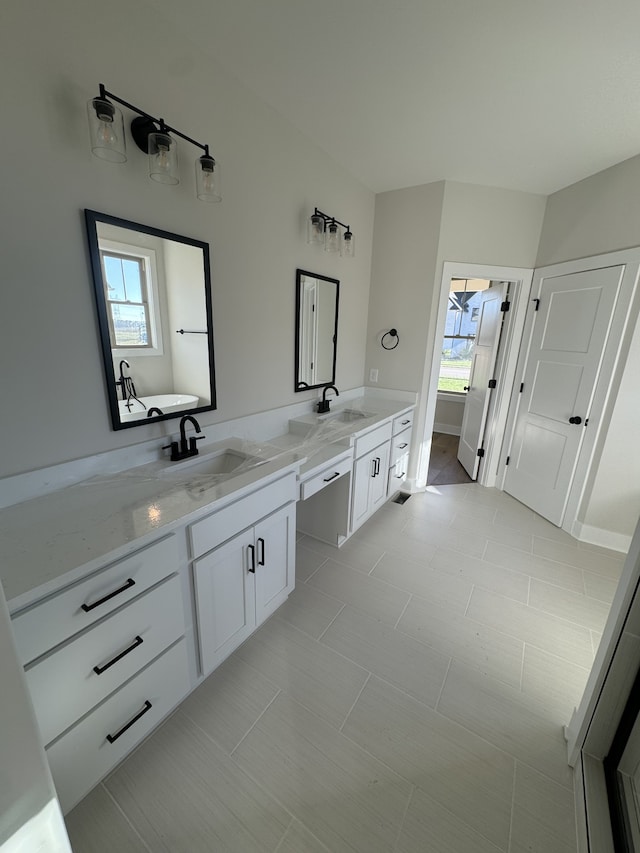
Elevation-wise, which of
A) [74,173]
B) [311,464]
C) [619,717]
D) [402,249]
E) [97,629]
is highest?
[402,249]

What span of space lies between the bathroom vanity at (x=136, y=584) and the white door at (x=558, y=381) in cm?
230

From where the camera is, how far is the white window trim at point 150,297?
1401mm

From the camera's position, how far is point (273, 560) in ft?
5.59

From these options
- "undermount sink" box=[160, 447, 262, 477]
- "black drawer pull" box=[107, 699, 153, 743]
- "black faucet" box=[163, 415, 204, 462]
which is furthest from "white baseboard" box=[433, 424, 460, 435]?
"black drawer pull" box=[107, 699, 153, 743]

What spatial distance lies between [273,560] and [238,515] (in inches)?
16.9

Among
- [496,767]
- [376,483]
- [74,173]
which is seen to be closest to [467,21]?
[74,173]

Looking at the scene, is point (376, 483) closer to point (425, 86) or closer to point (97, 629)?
point (97, 629)

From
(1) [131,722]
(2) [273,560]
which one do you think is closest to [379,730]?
(2) [273,560]

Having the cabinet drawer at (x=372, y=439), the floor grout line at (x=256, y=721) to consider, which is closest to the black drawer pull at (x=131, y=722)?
the floor grout line at (x=256, y=721)

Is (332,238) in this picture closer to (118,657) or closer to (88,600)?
(88,600)

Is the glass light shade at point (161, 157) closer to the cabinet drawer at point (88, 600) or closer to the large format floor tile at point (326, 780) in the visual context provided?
the cabinet drawer at point (88, 600)

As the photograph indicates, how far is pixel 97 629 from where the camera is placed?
1.00 metres

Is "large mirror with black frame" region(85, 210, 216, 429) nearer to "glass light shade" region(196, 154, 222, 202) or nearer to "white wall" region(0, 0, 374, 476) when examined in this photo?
"white wall" region(0, 0, 374, 476)

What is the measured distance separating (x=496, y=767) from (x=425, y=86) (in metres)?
3.00
